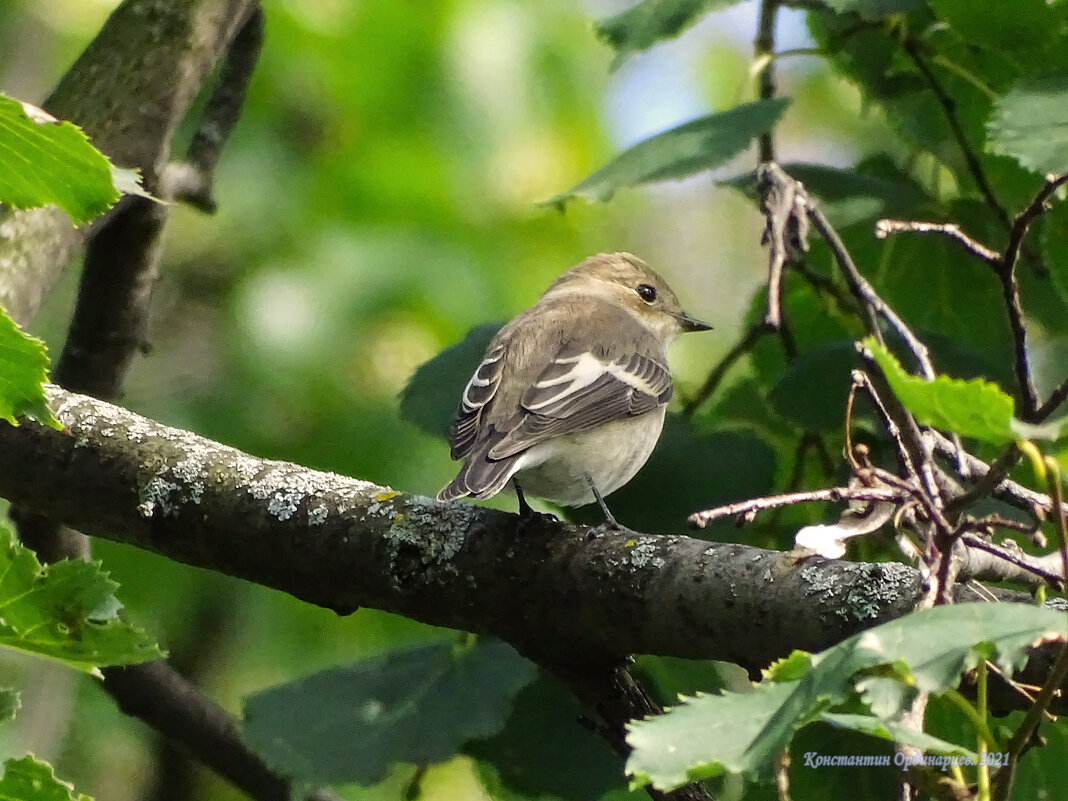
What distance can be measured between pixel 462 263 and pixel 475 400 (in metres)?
1.57

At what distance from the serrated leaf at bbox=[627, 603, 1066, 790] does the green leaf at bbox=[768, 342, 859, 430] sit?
1.51m

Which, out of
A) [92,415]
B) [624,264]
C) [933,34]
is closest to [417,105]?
[624,264]

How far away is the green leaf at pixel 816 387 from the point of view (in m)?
2.55

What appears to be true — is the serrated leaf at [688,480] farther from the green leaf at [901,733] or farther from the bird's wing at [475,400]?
the green leaf at [901,733]

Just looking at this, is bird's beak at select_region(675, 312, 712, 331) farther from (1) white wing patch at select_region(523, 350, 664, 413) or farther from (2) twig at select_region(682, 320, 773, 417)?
(2) twig at select_region(682, 320, 773, 417)

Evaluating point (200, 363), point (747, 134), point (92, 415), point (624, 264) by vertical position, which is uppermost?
point (747, 134)

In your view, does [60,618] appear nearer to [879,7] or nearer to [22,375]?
[22,375]

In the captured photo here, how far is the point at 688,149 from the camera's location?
256cm

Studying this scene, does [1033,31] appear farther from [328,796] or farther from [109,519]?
[328,796]

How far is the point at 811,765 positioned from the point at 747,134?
4.35 ft

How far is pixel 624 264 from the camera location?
13.5 ft

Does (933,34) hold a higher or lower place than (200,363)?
higher

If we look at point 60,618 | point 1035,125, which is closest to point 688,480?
point 1035,125

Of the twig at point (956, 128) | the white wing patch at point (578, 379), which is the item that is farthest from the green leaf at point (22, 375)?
the twig at point (956, 128)
